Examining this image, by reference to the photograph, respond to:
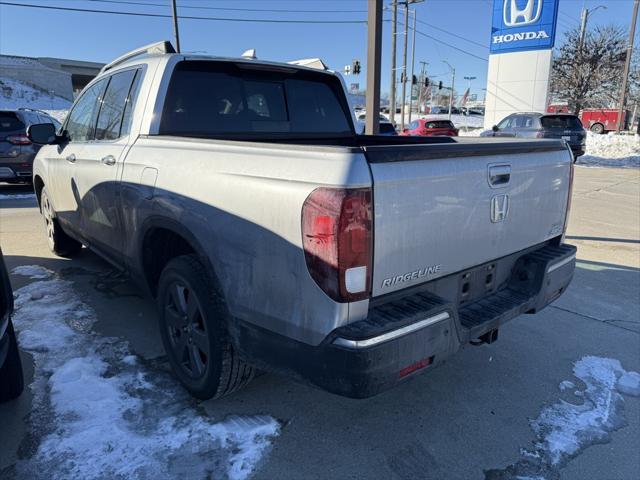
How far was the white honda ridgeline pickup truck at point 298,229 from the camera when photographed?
193 centimetres

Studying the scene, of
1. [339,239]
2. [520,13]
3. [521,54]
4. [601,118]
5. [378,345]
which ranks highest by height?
[520,13]

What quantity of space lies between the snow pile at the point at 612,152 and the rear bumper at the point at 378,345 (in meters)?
20.4

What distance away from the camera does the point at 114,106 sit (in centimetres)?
367

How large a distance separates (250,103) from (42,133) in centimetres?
216

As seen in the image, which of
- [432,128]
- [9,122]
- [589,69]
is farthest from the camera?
[589,69]

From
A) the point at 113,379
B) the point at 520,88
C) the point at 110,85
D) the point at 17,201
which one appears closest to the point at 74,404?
the point at 113,379

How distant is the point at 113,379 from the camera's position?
2996mm

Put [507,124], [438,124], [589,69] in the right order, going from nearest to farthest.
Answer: [507,124]
[438,124]
[589,69]

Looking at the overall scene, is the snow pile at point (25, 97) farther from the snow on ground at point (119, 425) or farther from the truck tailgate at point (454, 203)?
the truck tailgate at point (454, 203)

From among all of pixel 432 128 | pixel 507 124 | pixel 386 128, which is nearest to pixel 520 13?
pixel 507 124

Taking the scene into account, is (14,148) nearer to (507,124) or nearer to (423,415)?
(423,415)

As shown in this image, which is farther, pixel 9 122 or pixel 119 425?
pixel 9 122

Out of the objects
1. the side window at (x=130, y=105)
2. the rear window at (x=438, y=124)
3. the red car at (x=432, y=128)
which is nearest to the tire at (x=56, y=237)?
the side window at (x=130, y=105)

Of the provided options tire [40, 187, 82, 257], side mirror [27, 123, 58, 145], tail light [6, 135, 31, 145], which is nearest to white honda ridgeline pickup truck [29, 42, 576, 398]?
side mirror [27, 123, 58, 145]
